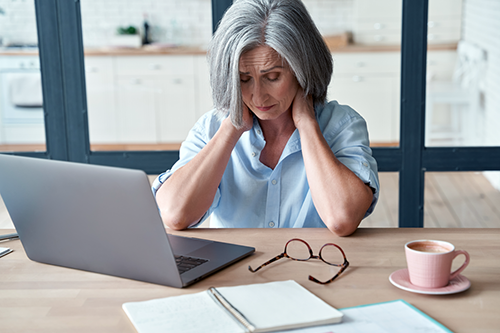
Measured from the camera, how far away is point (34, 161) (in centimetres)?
89

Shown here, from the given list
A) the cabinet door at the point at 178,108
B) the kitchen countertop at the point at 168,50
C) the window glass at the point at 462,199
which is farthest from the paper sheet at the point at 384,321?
the cabinet door at the point at 178,108

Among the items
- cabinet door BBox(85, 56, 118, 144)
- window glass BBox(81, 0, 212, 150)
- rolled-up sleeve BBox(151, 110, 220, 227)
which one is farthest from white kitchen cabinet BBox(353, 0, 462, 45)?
cabinet door BBox(85, 56, 118, 144)

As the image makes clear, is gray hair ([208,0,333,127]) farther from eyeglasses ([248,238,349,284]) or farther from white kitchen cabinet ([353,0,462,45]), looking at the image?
white kitchen cabinet ([353,0,462,45])

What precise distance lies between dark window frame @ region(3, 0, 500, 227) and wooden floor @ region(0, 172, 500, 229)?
50 millimetres

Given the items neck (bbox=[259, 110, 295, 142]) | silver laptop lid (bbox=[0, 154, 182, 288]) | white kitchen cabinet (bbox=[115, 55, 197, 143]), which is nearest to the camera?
silver laptop lid (bbox=[0, 154, 182, 288])

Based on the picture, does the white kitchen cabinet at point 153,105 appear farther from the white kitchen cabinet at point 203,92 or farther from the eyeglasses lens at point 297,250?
the eyeglasses lens at point 297,250

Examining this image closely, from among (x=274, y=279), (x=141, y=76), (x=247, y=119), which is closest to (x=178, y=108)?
(x=141, y=76)

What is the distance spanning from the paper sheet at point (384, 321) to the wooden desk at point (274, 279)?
24mm

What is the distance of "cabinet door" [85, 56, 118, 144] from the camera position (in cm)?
241

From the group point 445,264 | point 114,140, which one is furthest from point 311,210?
point 114,140

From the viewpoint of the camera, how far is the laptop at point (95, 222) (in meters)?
0.82

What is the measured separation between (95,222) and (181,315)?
24cm

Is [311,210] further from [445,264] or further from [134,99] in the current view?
[134,99]

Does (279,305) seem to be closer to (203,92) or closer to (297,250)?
(297,250)
